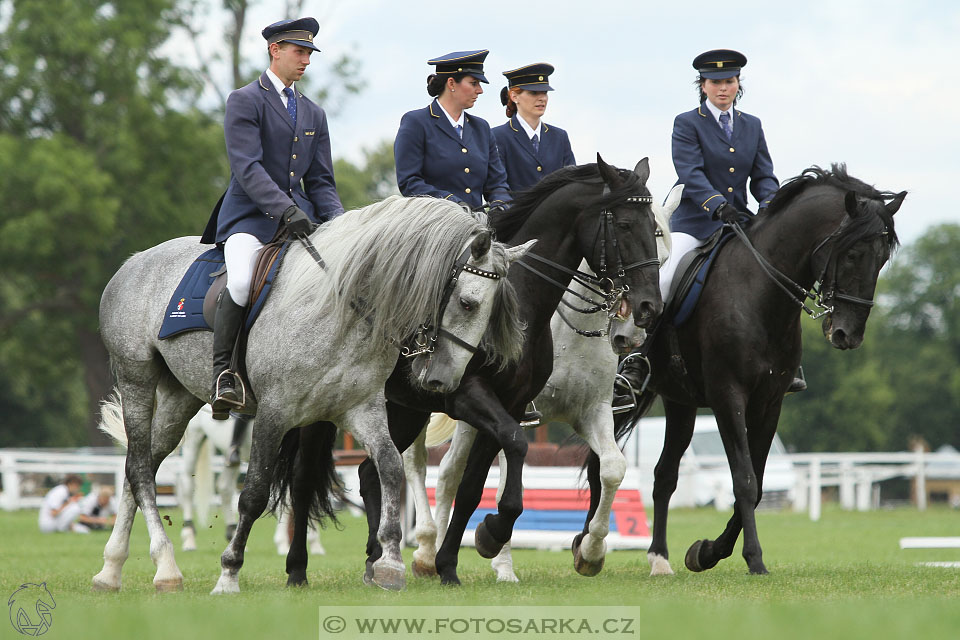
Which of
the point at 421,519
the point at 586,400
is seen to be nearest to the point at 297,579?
the point at 421,519

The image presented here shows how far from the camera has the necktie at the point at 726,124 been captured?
10375 mm

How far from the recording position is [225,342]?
309 inches

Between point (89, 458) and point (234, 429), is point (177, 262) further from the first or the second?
point (89, 458)

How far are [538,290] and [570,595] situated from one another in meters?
2.21

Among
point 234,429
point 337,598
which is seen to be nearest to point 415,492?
point 337,598

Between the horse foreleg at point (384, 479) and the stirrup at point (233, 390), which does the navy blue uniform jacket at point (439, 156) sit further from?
the horse foreleg at point (384, 479)

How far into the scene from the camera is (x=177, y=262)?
29.2 feet

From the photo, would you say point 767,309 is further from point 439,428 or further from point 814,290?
point 439,428

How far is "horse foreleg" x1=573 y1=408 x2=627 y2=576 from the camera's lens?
8.73 meters

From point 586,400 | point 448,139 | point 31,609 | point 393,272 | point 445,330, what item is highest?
point 448,139

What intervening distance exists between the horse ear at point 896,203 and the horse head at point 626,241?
A: 1735mm

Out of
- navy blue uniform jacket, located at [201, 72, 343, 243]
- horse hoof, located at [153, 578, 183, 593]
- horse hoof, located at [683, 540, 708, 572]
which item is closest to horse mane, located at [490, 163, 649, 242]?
navy blue uniform jacket, located at [201, 72, 343, 243]

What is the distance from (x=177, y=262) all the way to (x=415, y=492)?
313 centimetres

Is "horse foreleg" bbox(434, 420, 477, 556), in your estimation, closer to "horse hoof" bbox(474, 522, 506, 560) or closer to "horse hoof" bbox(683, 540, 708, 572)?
"horse hoof" bbox(474, 522, 506, 560)
